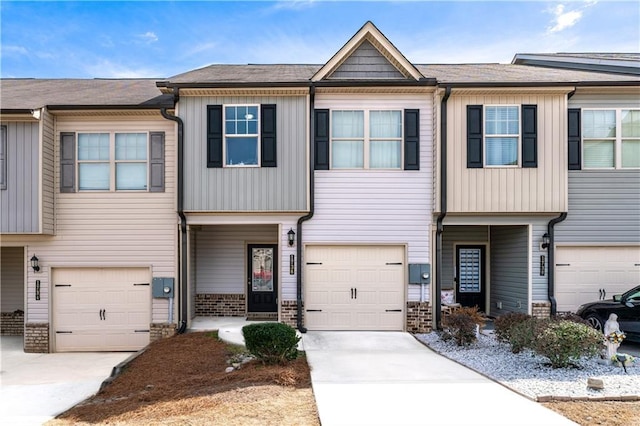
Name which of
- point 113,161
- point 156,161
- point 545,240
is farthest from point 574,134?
point 113,161

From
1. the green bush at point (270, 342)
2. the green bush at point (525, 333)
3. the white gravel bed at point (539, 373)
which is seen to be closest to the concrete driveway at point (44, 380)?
the green bush at point (270, 342)

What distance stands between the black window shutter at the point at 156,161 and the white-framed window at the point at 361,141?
168 inches

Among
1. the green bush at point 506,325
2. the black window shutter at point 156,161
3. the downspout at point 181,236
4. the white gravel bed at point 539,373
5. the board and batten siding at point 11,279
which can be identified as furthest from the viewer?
the board and batten siding at point 11,279

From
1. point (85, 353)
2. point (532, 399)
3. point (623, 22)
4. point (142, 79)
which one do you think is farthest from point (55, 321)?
point (623, 22)

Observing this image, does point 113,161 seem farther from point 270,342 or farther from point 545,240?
point 545,240

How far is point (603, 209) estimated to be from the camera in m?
10.2

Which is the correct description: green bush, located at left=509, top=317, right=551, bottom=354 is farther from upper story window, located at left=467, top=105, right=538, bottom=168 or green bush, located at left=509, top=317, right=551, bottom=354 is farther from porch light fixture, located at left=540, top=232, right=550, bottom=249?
upper story window, located at left=467, top=105, right=538, bottom=168

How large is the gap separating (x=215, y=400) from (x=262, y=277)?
6.29 m

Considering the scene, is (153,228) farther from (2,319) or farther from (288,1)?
(288,1)

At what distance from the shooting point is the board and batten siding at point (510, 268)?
10414 mm

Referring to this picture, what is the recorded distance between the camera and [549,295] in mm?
10156

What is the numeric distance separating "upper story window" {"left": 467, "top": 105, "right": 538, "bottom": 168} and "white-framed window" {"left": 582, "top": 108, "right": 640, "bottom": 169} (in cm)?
140

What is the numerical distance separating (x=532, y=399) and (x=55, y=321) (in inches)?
418

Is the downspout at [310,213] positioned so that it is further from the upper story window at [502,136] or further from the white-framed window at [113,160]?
the white-framed window at [113,160]
